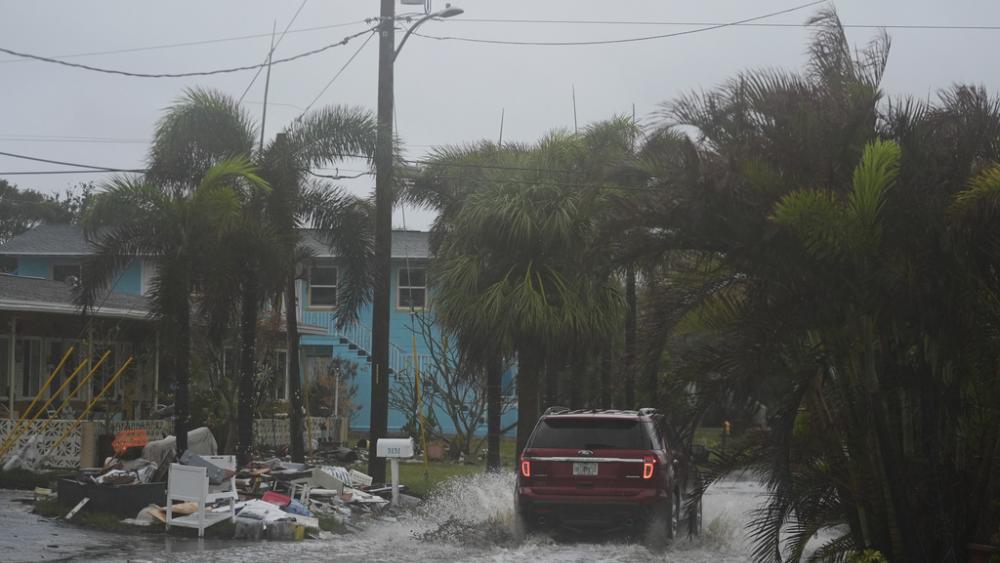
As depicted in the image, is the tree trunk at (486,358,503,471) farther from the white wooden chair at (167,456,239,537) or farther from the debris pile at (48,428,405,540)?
the white wooden chair at (167,456,239,537)

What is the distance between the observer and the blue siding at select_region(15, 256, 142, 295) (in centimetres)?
4188

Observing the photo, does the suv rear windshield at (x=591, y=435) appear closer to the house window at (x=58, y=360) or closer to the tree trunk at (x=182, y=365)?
the tree trunk at (x=182, y=365)

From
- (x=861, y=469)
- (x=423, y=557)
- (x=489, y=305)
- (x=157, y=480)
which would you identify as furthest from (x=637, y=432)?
(x=489, y=305)

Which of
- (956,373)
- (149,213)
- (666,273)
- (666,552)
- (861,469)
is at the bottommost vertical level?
(666,552)

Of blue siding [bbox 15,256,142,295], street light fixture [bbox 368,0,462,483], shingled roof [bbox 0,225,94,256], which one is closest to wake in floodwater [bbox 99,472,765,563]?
street light fixture [bbox 368,0,462,483]

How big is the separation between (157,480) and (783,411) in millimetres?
10191

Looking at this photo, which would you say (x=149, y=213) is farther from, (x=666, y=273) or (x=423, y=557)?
(x=666, y=273)

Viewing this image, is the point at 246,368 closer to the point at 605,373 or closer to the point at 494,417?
the point at 494,417

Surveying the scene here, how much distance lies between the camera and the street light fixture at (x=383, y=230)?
21.8m

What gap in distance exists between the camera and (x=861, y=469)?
1177cm

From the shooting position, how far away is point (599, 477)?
605 inches

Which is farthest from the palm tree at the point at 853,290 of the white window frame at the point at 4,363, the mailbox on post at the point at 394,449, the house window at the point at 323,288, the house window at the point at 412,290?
the house window at the point at 323,288

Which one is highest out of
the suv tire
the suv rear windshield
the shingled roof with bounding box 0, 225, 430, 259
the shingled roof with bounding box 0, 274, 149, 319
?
the shingled roof with bounding box 0, 225, 430, 259

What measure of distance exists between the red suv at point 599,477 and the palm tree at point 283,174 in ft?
25.9
